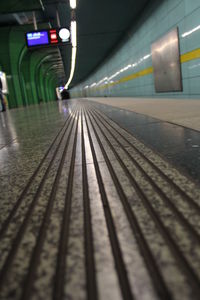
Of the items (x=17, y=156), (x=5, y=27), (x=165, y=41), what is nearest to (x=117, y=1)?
(x=165, y=41)

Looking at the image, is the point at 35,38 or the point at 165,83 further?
the point at 35,38

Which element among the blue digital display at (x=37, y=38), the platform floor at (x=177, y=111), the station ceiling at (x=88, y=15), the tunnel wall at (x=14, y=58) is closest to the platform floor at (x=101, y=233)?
the platform floor at (x=177, y=111)

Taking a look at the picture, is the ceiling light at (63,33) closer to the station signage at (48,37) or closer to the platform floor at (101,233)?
the station signage at (48,37)

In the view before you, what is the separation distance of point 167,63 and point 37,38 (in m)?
6.33

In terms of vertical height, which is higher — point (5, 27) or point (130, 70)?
point (5, 27)

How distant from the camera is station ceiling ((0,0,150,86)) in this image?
35.2 feet

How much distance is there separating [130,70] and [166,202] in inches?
642

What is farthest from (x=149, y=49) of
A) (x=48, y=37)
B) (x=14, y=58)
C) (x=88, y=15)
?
(x=14, y=58)

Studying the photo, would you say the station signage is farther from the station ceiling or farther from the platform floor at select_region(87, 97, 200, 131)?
the platform floor at select_region(87, 97, 200, 131)

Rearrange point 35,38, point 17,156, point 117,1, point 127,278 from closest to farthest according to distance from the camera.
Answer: point 127,278 < point 17,156 < point 117,1 < point 35,38

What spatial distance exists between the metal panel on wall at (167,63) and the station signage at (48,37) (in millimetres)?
4068

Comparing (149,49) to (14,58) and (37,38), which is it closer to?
(37,38)

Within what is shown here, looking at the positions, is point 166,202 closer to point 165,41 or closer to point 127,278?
point 127,278

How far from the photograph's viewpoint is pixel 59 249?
0.86 meters
